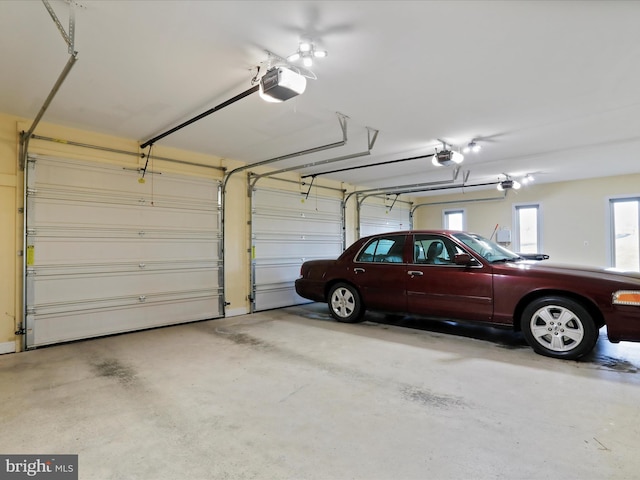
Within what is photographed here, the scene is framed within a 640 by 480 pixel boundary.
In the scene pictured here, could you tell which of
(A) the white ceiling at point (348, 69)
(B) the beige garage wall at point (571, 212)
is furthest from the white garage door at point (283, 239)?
(B) the beige garage wall at point (571, 212)

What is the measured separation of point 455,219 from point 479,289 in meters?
6.49

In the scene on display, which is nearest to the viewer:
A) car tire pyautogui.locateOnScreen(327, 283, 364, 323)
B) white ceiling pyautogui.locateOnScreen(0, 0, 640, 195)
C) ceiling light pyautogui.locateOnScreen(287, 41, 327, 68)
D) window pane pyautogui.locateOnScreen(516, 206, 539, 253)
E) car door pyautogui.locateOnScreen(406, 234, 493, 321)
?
white ceiling pyautogui.locateOnScreen(0, 0, 640, 195)

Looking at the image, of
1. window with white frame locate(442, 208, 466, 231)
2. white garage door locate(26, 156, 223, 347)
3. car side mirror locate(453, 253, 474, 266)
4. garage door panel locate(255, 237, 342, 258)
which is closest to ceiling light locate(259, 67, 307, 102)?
car side mirror locate(453, 253, 474, 266)

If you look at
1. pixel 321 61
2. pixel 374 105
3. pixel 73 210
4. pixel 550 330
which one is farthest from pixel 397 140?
pixel 73 210

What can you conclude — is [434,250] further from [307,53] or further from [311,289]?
[307,53]

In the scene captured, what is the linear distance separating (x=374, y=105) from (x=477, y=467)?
328 centimetres

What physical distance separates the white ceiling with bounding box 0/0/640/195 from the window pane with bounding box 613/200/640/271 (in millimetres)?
3040

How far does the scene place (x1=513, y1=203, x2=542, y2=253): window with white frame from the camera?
846 centimetres

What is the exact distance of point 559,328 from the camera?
3.54m

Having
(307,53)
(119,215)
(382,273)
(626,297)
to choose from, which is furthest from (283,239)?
(626,297)

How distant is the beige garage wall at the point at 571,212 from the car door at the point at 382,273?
5.42m

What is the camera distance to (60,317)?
4234 millimetres

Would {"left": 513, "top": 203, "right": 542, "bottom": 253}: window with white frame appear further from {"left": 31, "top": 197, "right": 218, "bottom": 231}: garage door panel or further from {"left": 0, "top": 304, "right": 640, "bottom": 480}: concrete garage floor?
{"left": 31, "top": 197, "right": 218, "bottom": 231}: garage door panel

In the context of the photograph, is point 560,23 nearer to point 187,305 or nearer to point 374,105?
point 374,105
